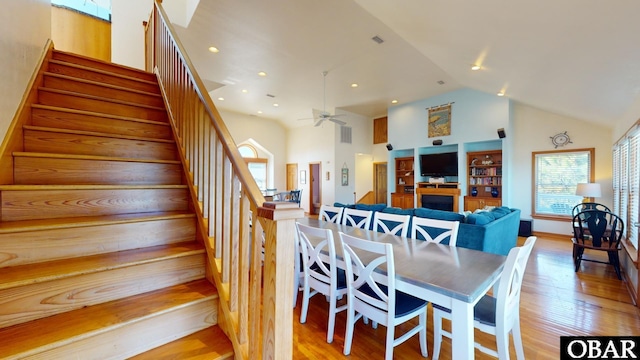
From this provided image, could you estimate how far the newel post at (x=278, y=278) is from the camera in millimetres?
985

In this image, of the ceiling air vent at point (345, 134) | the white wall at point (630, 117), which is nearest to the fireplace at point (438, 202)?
the ceiling air vent at point (345, 134)

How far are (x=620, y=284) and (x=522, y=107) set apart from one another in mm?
4698

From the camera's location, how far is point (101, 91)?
2.35 m

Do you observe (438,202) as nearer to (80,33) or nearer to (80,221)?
(80,221)

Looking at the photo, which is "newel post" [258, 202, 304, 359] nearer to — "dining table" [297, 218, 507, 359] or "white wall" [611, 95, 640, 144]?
"dining table" [297, 218, 507, 359]

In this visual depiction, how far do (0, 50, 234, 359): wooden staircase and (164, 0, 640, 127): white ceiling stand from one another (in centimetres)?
273

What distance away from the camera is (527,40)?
9.21 ft

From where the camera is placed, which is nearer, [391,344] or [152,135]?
[391,344]

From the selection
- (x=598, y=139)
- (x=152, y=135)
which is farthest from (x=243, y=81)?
(x=598, y=139)

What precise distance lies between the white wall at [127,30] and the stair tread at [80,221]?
4.48 meters

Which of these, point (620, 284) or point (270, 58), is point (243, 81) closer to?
point (270, 58)

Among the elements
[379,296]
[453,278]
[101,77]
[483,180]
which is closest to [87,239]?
[379,296]

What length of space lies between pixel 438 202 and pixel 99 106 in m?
7.56

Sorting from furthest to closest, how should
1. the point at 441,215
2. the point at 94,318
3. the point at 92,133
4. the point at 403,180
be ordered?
the point at 403,180
the point at 441,215
the point at 92,133
the point at 94,318
